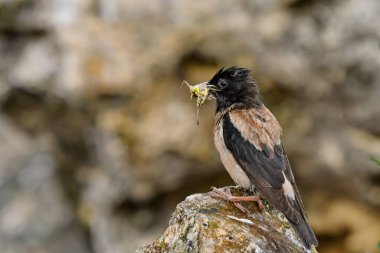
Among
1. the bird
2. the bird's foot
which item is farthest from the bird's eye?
the bird's foot

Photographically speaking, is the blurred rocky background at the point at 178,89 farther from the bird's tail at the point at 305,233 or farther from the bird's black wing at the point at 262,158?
the bird's tail at the point at 305,233

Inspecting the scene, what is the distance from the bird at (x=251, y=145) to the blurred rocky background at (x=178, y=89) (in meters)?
5.86

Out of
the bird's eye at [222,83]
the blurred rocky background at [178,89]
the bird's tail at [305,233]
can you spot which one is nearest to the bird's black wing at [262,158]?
the bird's tail at [305,233]

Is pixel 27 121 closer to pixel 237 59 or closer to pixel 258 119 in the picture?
pixel 237 59

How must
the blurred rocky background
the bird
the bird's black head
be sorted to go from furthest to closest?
1. the blurred rocky background
2. the bird's black head
3. the bird

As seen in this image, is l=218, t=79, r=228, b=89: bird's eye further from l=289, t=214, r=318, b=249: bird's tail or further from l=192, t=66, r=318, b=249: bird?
l=289, t=214, r=318, b=249: bird's tail

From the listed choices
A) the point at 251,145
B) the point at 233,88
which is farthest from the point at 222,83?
the point at 251,145

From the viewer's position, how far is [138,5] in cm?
1494

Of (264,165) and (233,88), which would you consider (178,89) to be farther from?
(264,165)

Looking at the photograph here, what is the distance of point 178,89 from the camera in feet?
48.8

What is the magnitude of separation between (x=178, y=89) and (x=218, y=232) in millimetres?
9024

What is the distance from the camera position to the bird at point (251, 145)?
24.4ft

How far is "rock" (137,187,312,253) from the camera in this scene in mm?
5891

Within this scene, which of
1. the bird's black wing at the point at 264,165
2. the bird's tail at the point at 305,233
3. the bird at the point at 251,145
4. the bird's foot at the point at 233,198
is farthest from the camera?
the bird's black wing at the point at 264,165
